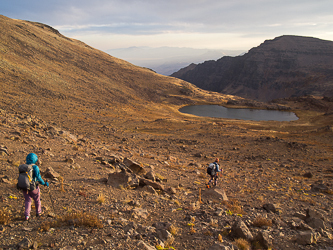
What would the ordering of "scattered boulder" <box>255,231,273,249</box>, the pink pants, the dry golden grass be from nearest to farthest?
the dry golden grass, the pink pants, "scattered boulder" <box>255,231,273,249</box>

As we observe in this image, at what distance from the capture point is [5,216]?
589 cm

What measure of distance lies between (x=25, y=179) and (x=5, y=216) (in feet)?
3.74

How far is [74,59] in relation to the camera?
8906 centimetres

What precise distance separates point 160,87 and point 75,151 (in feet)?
342

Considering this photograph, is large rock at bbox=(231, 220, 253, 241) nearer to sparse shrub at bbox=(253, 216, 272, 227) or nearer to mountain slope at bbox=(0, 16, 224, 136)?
sparse shrub at bbox=(253, 216, 272, 227)

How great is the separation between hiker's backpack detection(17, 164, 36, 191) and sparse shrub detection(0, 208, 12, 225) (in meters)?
0.82

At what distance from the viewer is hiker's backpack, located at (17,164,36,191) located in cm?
611

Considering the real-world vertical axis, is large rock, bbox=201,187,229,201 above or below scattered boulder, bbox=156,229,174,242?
below

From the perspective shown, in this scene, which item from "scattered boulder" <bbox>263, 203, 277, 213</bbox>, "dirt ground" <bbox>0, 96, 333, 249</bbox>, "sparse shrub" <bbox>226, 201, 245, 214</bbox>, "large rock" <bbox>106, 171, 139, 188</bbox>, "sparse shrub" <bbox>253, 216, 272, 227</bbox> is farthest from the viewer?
"large rock" <bbox>106, 171, 139, 188</bbox>

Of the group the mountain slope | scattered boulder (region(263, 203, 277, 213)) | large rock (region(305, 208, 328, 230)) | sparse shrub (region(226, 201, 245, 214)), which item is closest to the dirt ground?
sparse shrub (region(226, 201, 245, 214))

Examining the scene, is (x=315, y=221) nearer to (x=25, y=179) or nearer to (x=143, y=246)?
(x=143, y=246)

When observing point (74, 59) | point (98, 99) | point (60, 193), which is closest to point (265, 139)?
Result: point (60, 193)

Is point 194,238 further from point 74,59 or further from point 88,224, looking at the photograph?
point 74,59

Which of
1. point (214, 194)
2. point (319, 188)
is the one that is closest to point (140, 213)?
point (214, 194)
